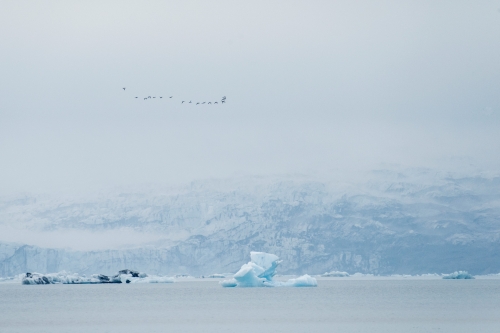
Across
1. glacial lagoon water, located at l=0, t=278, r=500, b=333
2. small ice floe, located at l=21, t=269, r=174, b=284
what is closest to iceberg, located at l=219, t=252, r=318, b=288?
glacial lagoon water, located at l=0, t=278, r=500, b=333

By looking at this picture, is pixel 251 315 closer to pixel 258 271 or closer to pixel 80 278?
pixel 258 271

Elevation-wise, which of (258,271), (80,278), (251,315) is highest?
(251,315)

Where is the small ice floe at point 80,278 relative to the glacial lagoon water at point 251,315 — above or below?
below

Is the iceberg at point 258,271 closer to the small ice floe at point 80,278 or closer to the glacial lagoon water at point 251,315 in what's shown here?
the glacial lagoon water at point 251,315

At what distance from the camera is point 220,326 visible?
3450cm

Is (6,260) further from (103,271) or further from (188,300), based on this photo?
(188,300)

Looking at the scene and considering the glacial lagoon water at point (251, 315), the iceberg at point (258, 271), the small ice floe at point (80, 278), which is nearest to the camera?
the glacial lagoon water at point (251, 315)

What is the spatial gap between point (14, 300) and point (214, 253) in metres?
61.5

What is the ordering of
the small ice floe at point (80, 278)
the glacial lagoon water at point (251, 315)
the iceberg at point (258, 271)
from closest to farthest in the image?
the glacial lagoon water at point (251, 315)
the iceberg at point (258, 271)
the small ice floe at point (80, 278)

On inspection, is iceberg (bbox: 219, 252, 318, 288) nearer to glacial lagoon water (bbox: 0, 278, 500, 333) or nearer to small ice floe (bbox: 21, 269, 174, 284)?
glacial lagoon water (bbox: 0, 278, 500, 333)

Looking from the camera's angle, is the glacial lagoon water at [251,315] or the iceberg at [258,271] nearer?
the glacial lagoon water at [251,315]

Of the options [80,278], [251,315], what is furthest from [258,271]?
[80,278]

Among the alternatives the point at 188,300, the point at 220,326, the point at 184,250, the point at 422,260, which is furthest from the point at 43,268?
the point at 220,326

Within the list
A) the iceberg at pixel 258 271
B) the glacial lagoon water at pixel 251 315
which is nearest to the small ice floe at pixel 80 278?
the iceberg at pixel 258 271
